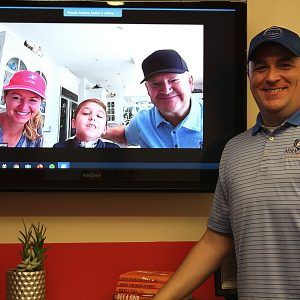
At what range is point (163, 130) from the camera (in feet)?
7.35

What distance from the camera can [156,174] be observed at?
7.22ft

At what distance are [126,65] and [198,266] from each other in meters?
0.93

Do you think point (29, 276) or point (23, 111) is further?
point (23, 111)

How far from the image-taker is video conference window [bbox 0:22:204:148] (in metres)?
2.22

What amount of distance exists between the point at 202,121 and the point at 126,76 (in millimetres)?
390

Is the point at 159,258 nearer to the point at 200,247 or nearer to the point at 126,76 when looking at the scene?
the point at 200,247

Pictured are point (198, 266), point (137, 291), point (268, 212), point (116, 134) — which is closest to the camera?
point (268, 212)

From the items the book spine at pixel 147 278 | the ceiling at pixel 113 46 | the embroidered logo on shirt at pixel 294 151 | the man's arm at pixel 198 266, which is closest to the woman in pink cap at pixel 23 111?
the ceiling at pixel 113 46

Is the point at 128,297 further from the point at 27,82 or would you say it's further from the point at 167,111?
the point at 27,82

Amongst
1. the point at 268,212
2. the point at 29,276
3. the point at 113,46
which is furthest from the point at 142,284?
the point at 113,46

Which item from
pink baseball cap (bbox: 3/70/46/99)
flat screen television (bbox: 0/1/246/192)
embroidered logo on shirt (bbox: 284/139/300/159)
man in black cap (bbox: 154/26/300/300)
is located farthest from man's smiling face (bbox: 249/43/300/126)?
pink baseball cap (bbox: 3/70/46/99)

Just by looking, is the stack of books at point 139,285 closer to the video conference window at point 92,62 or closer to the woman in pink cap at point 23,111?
the video conference window at point 92,62

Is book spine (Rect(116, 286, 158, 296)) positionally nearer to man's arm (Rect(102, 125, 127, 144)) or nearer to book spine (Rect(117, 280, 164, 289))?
book spine (Rect(117, 280, 164, 289))

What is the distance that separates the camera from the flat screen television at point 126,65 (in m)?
2.21
